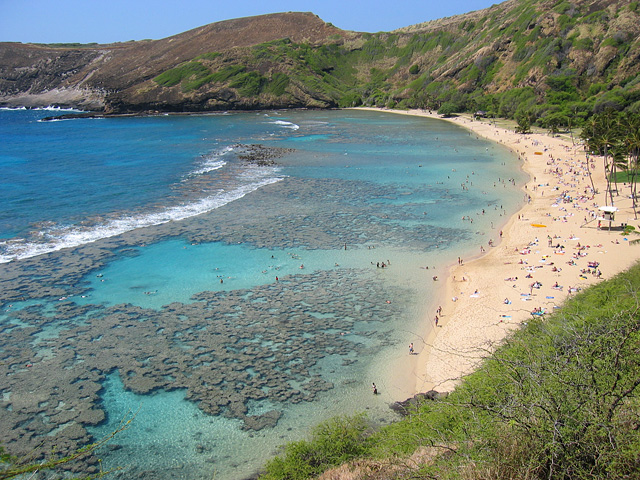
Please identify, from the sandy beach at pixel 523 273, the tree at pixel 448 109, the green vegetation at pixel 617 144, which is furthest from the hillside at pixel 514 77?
the sandy beach at pixel 523 273

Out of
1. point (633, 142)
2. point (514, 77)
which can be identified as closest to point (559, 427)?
point (633, 142)

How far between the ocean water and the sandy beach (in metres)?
1.58

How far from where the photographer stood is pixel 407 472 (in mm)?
11336

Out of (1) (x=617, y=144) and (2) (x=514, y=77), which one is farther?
(2) (x=514, y=77)

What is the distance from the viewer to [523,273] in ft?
114

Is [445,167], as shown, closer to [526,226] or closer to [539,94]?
[526,226]

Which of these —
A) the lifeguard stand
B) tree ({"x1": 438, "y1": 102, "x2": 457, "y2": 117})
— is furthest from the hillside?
the lifeguard stand

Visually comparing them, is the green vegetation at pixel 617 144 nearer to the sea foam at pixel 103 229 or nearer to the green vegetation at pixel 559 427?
the green vegetation at pixel 559 427

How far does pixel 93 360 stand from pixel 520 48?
15087 centimetres

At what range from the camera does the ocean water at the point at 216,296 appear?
21172mm

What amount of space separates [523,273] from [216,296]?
22730 mm

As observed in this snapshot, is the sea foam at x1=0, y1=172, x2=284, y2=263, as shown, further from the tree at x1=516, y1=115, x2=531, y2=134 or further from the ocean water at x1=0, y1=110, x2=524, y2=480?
the tree at x1=516, y1=115, x2=531, y2=134

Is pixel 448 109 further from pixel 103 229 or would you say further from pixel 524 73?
pixel 103 229

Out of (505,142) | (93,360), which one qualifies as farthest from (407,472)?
(505,142)
